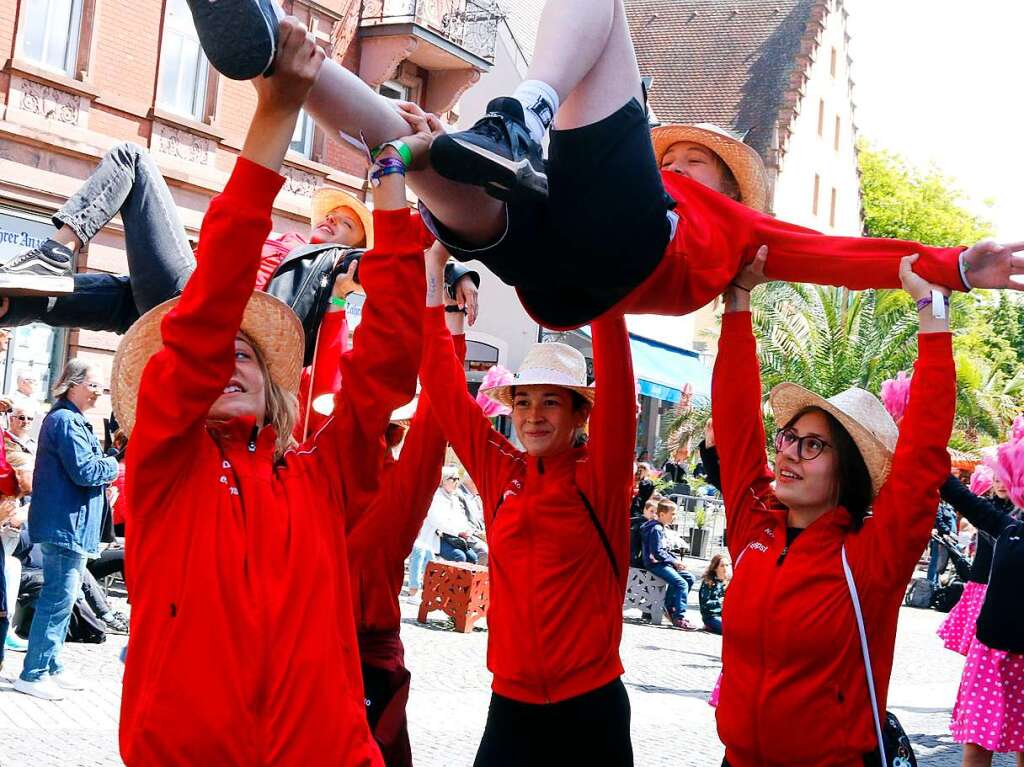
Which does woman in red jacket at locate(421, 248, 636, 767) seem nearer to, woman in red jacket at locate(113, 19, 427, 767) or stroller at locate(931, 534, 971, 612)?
woman in red jacket at locate(113, 19, 427, 767)

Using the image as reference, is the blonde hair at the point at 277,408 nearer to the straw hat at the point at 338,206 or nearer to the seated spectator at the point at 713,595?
the straw hat at the point at 338,206

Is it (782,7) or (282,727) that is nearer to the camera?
(282,727)

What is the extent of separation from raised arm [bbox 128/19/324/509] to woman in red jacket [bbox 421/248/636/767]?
5.99 feet

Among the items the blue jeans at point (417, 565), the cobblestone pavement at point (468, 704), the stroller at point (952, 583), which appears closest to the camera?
the cobblestone pavement at point (468, 704)

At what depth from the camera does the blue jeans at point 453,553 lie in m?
13.7

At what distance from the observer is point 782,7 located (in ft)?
125

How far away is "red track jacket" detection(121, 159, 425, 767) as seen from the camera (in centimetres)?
270

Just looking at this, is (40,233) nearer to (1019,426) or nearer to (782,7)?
(1019,426)

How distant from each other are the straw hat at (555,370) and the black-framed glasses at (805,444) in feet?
2.97

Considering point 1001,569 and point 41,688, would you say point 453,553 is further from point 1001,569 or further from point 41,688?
point 1001,569

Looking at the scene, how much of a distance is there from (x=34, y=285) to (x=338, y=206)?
1.54m

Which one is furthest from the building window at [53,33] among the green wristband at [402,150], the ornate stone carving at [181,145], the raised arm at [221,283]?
the raised arm at [221,283]

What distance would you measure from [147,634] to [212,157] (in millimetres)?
14001

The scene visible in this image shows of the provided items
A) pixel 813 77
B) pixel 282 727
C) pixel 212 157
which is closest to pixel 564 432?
pixel 282 727
